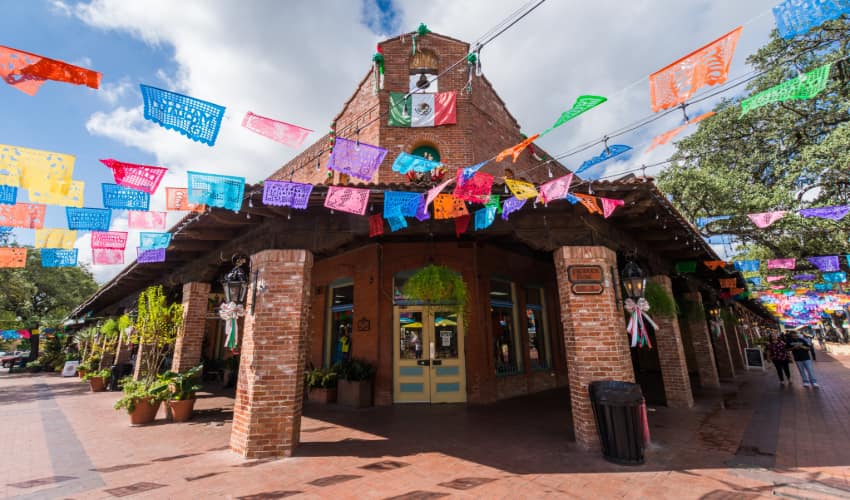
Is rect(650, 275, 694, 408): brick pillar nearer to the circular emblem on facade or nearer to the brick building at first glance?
the brick building

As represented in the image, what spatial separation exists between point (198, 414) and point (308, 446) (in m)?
3.87

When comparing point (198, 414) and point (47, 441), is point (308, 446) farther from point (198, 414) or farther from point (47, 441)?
point (47, 441)

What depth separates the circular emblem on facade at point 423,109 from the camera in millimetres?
9977

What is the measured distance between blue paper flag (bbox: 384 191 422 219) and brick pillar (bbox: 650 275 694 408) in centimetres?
579

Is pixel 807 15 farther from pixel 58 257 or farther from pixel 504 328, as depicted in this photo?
pixel 58 257

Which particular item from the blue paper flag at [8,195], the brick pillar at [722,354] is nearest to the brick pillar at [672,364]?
the brick pillar at [722,354]

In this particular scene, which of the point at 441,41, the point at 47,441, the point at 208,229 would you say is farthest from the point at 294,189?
the point at 441,41

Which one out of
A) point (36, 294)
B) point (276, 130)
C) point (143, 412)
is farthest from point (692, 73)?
point (36, 294)

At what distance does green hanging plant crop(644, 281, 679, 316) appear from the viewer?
7.30m

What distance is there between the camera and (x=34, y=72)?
3275 millimetres

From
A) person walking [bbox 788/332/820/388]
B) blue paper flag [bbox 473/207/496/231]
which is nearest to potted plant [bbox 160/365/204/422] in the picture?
blue paper flag [bbox 473/207/496/231]

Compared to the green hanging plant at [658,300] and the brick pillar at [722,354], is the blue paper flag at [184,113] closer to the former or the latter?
the green hanging plant at [658,300]

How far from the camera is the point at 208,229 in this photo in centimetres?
648

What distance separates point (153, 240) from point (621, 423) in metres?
8.37
